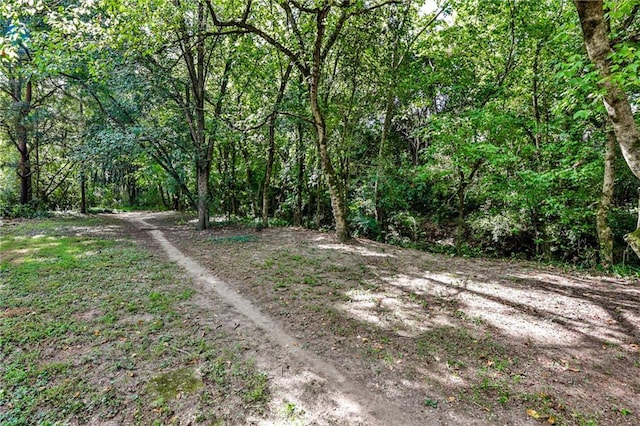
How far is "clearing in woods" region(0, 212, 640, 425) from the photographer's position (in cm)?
302

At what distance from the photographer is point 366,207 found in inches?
500

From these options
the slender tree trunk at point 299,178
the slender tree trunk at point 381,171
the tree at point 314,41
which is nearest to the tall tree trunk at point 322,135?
the tree at point 314,41

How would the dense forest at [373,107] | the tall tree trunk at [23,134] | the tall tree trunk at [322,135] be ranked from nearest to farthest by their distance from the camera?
the dense forest at [373,107]
the tall tree trunk at [322,135]
the tall tree trunk at [23,134]

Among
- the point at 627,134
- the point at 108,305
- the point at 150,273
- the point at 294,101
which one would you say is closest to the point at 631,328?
the point at 627,134

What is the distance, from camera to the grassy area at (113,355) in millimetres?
3041

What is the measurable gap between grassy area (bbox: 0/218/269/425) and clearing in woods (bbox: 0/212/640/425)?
0.07 ft

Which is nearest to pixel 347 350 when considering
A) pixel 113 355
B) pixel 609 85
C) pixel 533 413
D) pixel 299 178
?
pixel 533 413

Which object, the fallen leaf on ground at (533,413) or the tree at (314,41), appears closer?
the fallen leaf on ground at (533,413)

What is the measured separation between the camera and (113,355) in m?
3.89

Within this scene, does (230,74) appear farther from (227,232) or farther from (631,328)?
(631,328)

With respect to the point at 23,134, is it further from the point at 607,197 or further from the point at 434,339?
the point at 607,197

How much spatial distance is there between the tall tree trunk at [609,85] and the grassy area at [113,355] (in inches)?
199

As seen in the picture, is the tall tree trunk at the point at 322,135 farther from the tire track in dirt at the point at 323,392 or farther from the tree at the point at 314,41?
the tire track in dirt at the point at 323,392

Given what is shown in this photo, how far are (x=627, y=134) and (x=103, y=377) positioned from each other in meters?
6.64
